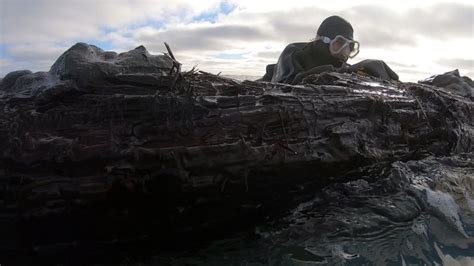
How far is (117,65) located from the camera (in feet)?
8.93

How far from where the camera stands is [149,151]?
2449 millimetres

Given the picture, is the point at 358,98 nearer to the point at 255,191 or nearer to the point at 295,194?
the point at 295,194

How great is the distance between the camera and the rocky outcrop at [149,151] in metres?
2.35

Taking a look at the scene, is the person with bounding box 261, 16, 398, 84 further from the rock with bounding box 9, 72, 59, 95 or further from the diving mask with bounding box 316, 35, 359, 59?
the rock with bounding box 9, 72, 59, 95

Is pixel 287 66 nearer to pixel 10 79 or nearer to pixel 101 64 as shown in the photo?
pixel 101 64

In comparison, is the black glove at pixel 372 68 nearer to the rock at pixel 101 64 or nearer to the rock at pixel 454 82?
the rock at pixel 454 82

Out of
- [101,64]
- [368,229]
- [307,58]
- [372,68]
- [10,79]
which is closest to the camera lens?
[101,64]

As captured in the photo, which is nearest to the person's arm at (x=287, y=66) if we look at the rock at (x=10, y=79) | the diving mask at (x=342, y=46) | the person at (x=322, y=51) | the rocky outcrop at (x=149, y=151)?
the person at (x=322, y=51)

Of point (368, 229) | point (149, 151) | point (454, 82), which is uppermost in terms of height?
point (454, 82)

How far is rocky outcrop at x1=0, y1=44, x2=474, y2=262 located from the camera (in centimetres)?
235

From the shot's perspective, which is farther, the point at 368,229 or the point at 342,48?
the point at 342,48

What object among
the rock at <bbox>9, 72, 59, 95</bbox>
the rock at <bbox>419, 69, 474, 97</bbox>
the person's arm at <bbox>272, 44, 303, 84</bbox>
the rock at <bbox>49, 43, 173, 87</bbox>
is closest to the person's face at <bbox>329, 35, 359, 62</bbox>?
the person's arm at <bbox>272, 44, 303, 84</bbox>

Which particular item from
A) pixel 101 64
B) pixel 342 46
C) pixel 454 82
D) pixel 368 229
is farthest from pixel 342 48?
pixel 101 64

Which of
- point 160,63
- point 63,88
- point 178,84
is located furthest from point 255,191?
point 63,88
